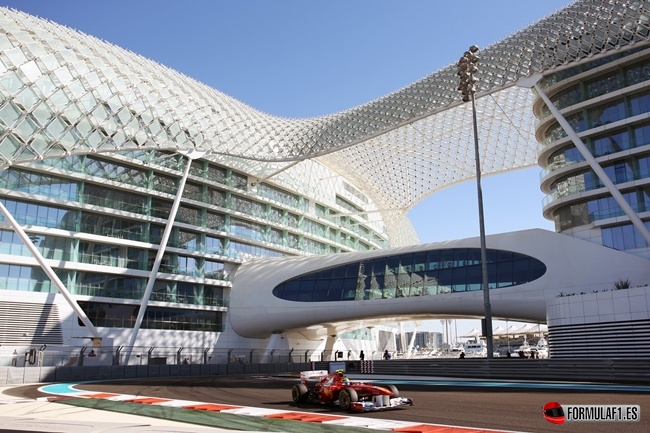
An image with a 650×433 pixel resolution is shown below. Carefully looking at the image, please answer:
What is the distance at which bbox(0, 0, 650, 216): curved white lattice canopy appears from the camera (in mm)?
39375

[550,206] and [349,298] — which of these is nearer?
[550,206]

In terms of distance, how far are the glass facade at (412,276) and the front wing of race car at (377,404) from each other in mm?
30468

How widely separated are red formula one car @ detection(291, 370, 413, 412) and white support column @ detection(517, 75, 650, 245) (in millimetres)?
26313

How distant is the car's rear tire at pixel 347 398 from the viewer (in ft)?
52.6

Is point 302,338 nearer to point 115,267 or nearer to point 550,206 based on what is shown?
point 115,267

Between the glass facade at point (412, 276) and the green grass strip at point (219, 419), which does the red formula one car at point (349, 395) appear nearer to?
the green grass strip at point (219, 419)

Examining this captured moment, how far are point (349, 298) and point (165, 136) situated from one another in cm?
2085

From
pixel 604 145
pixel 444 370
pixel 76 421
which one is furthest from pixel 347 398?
pixel 604 145

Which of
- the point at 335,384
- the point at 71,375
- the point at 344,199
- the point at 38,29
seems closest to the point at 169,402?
the point at 335,384

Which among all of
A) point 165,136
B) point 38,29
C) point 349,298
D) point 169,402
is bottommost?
point 169,402

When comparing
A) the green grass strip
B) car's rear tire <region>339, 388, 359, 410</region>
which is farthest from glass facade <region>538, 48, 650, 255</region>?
the green grass strip

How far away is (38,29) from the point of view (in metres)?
41.7

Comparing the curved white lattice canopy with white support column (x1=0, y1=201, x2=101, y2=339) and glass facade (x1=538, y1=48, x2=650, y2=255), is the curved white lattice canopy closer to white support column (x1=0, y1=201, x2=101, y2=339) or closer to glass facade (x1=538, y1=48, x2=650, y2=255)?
glass facade (x1=538, y1=48, x2=650, y2=255)

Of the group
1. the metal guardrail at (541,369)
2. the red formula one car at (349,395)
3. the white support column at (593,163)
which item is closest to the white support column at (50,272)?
the metal guardrail at (541,369)
